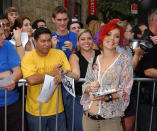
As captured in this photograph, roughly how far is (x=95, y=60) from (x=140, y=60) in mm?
859

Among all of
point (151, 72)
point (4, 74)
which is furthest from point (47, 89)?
point (151, 72)

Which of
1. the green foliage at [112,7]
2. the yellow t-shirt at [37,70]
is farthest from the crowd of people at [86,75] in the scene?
the green foliage at [112,7]

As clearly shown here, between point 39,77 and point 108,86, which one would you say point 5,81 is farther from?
point 108,86

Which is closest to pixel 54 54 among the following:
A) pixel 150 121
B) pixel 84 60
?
pixel 84 60

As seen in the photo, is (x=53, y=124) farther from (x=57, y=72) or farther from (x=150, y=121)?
(x=150, y=121)

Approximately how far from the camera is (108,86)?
224 centimetres

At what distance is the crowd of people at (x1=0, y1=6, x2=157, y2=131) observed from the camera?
2239 mm

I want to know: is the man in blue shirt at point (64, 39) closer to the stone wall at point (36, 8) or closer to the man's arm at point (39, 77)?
the man's arm at point (39, 77)

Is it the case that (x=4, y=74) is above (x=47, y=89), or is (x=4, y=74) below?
above

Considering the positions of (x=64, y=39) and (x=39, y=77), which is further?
(x=64, y=39)

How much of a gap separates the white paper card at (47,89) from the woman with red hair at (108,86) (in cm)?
55

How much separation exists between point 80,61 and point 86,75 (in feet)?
2.01

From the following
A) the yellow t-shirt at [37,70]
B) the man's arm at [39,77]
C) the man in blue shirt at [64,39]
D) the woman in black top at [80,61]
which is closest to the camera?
the man's arm at [39,77]

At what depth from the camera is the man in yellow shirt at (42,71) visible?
110 inches
